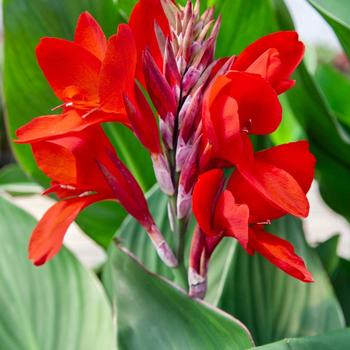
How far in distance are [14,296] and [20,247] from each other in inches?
2.2

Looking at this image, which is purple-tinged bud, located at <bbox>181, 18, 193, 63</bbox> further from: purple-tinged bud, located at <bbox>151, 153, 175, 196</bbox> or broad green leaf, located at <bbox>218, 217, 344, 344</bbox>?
broad green leaf, located at <bbox>218, 217, 344, 344</bbox>

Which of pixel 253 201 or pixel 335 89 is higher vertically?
pixel 253 201

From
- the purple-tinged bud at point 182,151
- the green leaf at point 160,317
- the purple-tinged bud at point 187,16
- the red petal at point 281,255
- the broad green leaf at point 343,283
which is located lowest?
the broad green leaf at point 343,283

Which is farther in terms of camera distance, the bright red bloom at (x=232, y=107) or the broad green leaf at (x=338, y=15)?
the broad green leaf at (x=338, y=15)

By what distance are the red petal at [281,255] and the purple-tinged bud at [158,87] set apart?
0.33 ft

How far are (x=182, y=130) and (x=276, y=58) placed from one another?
8 cm

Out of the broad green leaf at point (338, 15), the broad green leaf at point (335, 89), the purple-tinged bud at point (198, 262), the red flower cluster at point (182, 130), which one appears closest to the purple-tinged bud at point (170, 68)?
the red flower cluster at point (182, 130)

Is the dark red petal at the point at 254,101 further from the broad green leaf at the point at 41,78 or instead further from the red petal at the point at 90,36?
the broad green leaf at the point at 41,78

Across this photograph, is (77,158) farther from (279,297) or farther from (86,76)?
(279,297)

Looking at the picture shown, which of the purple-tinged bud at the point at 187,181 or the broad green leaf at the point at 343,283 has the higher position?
the purple-tinged bud at the point at 187,181

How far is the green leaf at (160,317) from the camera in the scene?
0.49m

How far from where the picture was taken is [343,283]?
2.84 ft

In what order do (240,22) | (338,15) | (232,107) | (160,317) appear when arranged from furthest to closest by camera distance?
(240,22)
(338,15)
(160,317)
(232,107)

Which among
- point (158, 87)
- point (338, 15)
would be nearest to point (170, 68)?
point (158, 87)
